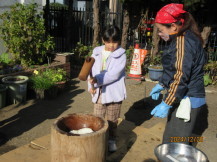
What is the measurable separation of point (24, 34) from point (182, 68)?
206 inches

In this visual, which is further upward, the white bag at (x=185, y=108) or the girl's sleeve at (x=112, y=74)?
the girl's sleeve at (x=112, y=74)

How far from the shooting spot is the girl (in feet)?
9.61

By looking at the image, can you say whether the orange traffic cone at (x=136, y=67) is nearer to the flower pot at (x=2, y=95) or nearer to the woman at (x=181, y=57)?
the flower pot at (x=2, y=95)

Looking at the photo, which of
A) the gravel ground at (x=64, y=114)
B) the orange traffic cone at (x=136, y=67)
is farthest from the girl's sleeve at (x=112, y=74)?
the orange traffic cone at (x=136, y=67)

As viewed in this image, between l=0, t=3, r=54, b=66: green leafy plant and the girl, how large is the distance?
3942 millimetres

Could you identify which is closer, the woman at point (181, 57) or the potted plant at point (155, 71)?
the woman at point (181, 57)

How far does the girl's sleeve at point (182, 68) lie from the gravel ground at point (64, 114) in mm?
1647

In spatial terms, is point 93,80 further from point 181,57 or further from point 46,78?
point 46,78

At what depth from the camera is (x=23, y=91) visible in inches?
218

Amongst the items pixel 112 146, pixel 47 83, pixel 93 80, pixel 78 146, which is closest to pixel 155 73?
pixel 47 83

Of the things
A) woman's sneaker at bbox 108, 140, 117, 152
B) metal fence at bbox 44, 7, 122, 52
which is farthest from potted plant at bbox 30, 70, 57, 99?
metal fence at bbox 44, 7, 122, 52

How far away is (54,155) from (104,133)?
53 centimetres

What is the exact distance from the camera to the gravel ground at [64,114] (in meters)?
4.05

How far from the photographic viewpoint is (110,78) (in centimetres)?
294
